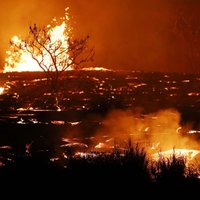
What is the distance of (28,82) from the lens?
65.5 feet

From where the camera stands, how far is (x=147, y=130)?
41.0 ft

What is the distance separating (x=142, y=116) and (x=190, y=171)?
6.38 metres

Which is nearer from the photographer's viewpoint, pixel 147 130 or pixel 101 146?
pixel 101 146

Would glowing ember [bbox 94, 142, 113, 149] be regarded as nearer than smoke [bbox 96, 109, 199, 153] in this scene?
Yes

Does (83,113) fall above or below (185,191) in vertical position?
above

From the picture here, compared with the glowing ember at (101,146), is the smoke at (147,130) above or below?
above

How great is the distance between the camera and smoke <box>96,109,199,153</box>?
11.3 metres

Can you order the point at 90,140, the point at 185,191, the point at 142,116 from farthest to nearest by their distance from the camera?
the point at 142,116 → the point at 90,140 → the point at 185,191

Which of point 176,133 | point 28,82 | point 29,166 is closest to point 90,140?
point 176,133

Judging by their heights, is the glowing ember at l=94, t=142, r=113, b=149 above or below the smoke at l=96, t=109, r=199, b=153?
below

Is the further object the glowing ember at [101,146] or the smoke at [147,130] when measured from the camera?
the smoke at [147,130]

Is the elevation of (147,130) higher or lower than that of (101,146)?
higher

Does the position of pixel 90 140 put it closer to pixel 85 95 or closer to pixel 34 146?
pixel 34 146

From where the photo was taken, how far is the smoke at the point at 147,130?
11.3 m
